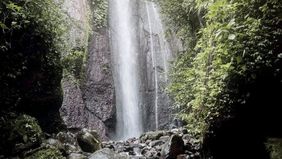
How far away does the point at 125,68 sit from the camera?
16.2m

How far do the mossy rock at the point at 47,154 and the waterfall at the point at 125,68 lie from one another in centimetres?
784

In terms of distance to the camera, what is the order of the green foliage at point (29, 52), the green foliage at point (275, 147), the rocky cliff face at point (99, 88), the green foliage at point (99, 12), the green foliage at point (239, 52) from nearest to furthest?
the green foliage at point (275, 147) → the green foliage at point (239, 52) → the green foliage at point (29, 52) → the rocky cliff face at point (99, 88) → the green foliage at point (99, 12)

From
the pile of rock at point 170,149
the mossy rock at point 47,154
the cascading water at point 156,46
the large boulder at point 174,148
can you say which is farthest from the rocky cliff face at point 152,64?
the mossy rock at point 47,154

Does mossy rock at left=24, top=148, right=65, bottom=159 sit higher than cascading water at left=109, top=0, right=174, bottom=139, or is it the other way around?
cascading water at left=109, top=0, right=174, bottom=139

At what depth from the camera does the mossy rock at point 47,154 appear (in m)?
5.88

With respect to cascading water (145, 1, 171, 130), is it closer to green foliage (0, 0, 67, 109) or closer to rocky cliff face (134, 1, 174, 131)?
rocky cliff face (134, 1, 174, 131)

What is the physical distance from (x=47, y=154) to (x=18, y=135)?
0.67 meters

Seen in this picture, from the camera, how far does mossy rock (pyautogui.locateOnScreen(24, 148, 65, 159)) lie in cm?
588

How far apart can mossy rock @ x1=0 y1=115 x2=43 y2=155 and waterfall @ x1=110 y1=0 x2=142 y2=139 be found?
25.2ft

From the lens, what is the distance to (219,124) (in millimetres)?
5234

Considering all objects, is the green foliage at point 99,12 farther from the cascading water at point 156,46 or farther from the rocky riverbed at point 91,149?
the rocky riverbed at point 91,149

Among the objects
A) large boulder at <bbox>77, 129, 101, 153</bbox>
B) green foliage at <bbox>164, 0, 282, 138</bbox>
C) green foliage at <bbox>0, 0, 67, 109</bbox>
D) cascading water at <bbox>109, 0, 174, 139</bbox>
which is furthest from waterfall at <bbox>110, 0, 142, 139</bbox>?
green foliage at <bbox>164, 0, 282, 138</bbox>

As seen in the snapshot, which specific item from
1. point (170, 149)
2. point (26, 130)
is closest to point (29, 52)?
point (26, 130)

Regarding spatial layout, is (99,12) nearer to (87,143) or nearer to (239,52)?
(87,143)
